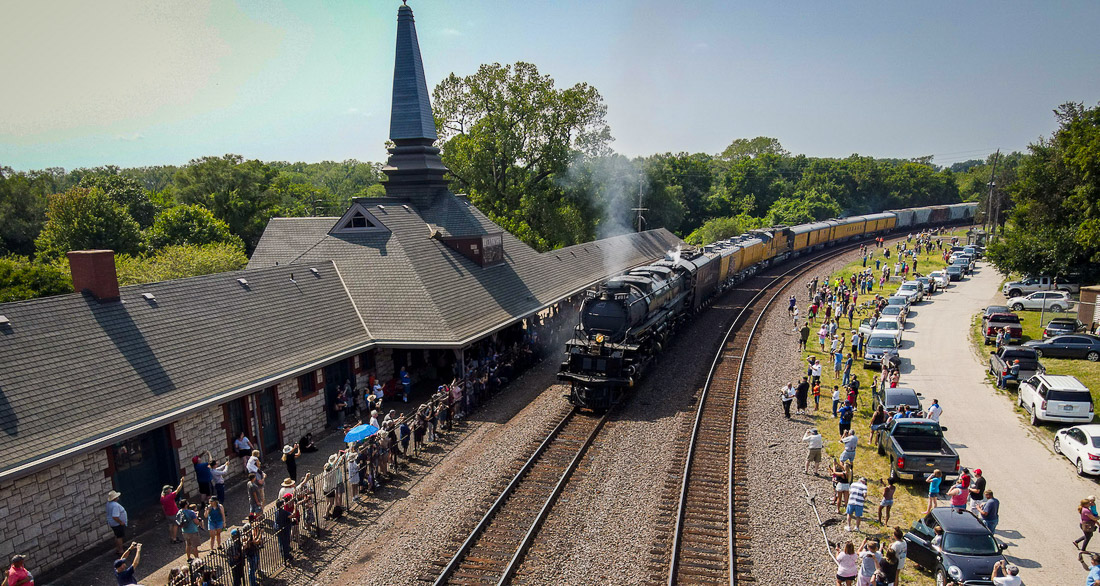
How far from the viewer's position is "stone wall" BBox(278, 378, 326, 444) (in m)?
17.5

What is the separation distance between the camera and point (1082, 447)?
1571 cm

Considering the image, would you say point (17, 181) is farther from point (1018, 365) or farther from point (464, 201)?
point (1018, 365)

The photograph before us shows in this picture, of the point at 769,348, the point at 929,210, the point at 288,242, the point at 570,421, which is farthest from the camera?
the point at 929,210

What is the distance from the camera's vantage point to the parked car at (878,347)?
2550 centimetres

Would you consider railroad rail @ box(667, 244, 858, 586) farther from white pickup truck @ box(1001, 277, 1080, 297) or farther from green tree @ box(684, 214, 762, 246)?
green tree @ box(684, 214, 762, 246)

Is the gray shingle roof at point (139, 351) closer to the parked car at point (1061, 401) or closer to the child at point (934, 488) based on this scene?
the child at point (934, 488)

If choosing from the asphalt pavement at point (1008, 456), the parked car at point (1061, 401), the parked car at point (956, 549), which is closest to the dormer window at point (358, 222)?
the parked car at point (956, 549)

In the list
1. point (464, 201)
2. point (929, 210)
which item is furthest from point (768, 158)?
point (464, 201)

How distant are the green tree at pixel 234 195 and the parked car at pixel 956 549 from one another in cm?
5639

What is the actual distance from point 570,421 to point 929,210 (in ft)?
279

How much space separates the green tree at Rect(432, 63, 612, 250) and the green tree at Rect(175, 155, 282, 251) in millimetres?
19499

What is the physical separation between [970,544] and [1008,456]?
24.8 feet

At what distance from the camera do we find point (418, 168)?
1196 inches

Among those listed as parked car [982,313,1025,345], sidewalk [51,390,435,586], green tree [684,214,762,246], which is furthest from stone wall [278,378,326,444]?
green tree [684,214,762,246]
